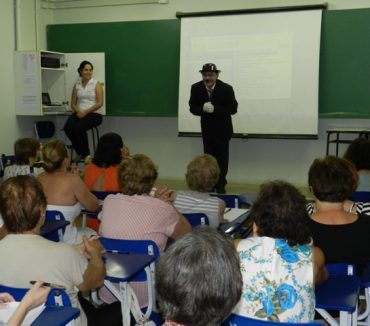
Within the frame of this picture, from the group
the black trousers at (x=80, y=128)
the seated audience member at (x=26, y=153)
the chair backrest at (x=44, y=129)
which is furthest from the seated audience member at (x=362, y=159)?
the chair backrest at (x=44, y=129)

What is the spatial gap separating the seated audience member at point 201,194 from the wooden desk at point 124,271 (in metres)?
0.93

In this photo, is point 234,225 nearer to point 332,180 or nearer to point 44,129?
point 332,180

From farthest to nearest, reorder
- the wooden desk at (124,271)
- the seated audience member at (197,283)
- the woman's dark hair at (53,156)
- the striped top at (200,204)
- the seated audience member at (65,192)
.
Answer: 1. the woman's dark hair at (53,156)
2. the seated audience member at (65,192)
3. the striped top at (200,204)
4. the wooden desk at (124,271)
5. the seated audience member at (197,283)

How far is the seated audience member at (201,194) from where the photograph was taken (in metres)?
3.39

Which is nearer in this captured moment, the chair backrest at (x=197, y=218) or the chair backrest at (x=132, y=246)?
the chair backrest at (x=132, y=246)

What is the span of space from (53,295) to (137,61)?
6.48 m

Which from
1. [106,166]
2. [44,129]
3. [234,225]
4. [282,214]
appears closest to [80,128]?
[44,129]

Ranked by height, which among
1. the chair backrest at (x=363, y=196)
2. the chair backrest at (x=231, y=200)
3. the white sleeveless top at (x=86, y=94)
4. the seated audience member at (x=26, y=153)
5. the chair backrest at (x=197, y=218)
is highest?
the white sleeveless top at (x=86, y=94)

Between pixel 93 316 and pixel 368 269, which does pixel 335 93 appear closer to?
pixel 368 269

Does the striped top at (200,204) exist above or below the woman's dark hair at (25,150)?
below

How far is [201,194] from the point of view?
11.6 ft

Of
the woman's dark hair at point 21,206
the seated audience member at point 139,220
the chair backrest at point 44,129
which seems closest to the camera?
the woman's dark hair at point 21,206

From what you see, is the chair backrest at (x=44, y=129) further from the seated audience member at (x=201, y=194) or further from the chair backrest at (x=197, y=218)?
the chair backrest at (x=197, y=218)

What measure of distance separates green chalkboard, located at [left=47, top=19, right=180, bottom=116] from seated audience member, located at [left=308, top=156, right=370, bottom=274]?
529 centimetres
